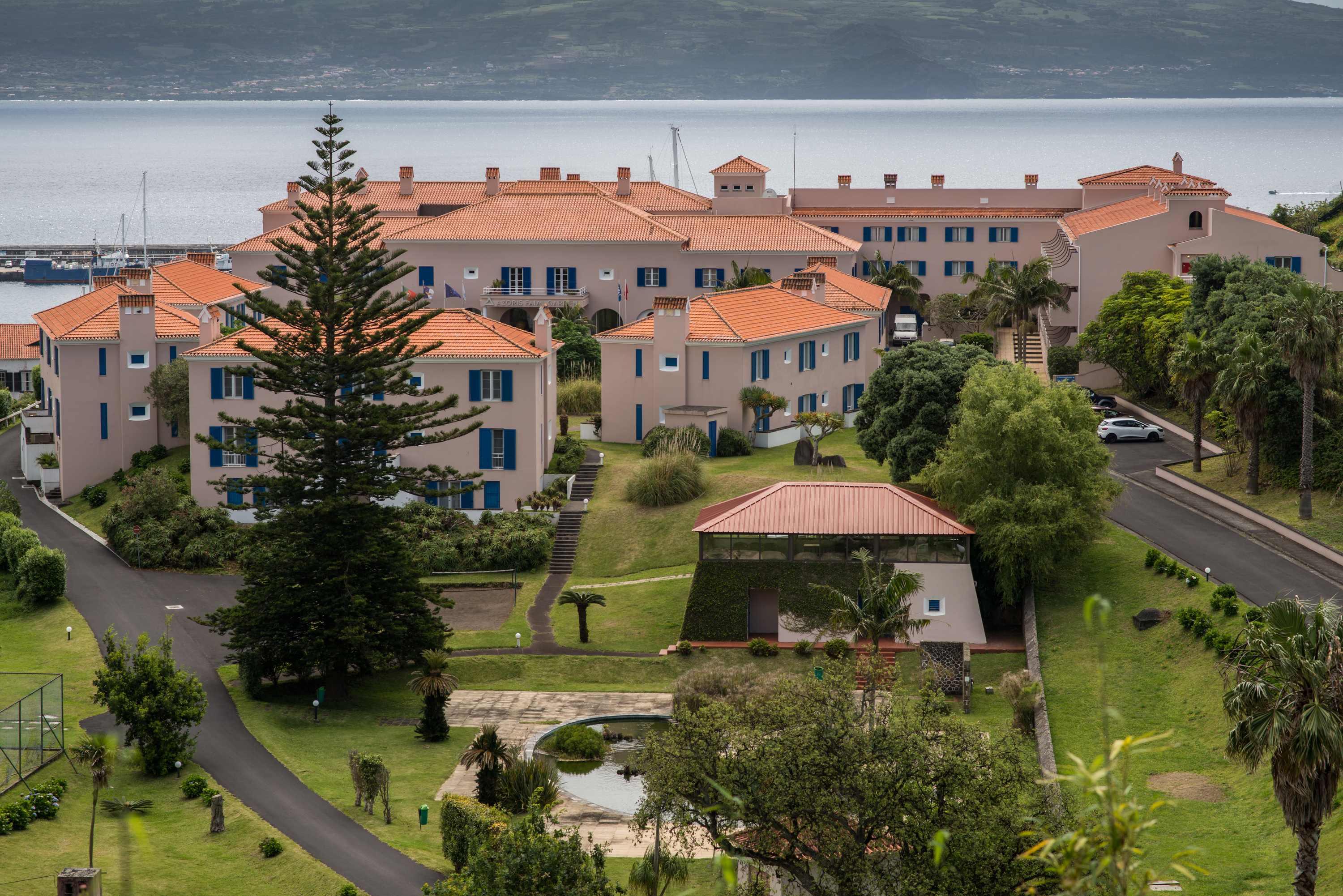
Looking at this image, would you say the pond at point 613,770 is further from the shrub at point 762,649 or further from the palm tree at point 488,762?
the shrub at point 762,649

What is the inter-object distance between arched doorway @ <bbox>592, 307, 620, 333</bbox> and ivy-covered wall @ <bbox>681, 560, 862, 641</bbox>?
36.7 metres

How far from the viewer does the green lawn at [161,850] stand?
2830cm

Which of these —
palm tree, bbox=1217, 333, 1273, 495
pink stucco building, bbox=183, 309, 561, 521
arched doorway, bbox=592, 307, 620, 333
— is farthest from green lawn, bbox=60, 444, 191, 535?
palm tree, bbox=1217, 333, 1273, 495

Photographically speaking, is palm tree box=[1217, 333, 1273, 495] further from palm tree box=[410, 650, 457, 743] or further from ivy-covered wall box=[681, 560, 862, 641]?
palm tree box=[410, 650, 457, 743]

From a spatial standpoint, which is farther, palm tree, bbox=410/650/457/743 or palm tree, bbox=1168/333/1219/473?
palm tree, bbox=1168/333/1219/473

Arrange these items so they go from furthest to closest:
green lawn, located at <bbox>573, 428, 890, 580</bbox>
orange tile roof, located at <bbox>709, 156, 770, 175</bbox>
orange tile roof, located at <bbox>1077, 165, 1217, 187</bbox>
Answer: orange tile roof, located at <bbox>709, 156, 770, 175</bbox> < orange tile roof, located at <bbox>1077, 165, 1217, 187</bbox> < green lawn, located at <bbox>573, 428, 890, 580</bbox>

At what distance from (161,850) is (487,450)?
25.8 metres

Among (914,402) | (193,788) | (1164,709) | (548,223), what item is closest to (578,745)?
(193,788)

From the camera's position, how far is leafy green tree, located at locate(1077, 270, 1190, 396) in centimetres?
5788

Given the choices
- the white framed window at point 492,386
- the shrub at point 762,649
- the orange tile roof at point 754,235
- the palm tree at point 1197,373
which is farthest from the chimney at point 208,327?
the palm tree at point 1197,373

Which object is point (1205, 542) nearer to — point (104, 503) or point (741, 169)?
point (104, 503)

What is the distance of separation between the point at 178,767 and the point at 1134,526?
26181mm

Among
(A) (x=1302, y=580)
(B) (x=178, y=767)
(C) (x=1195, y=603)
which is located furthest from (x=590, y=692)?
(A) (x=1302, y=580)

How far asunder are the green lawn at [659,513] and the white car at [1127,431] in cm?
811
